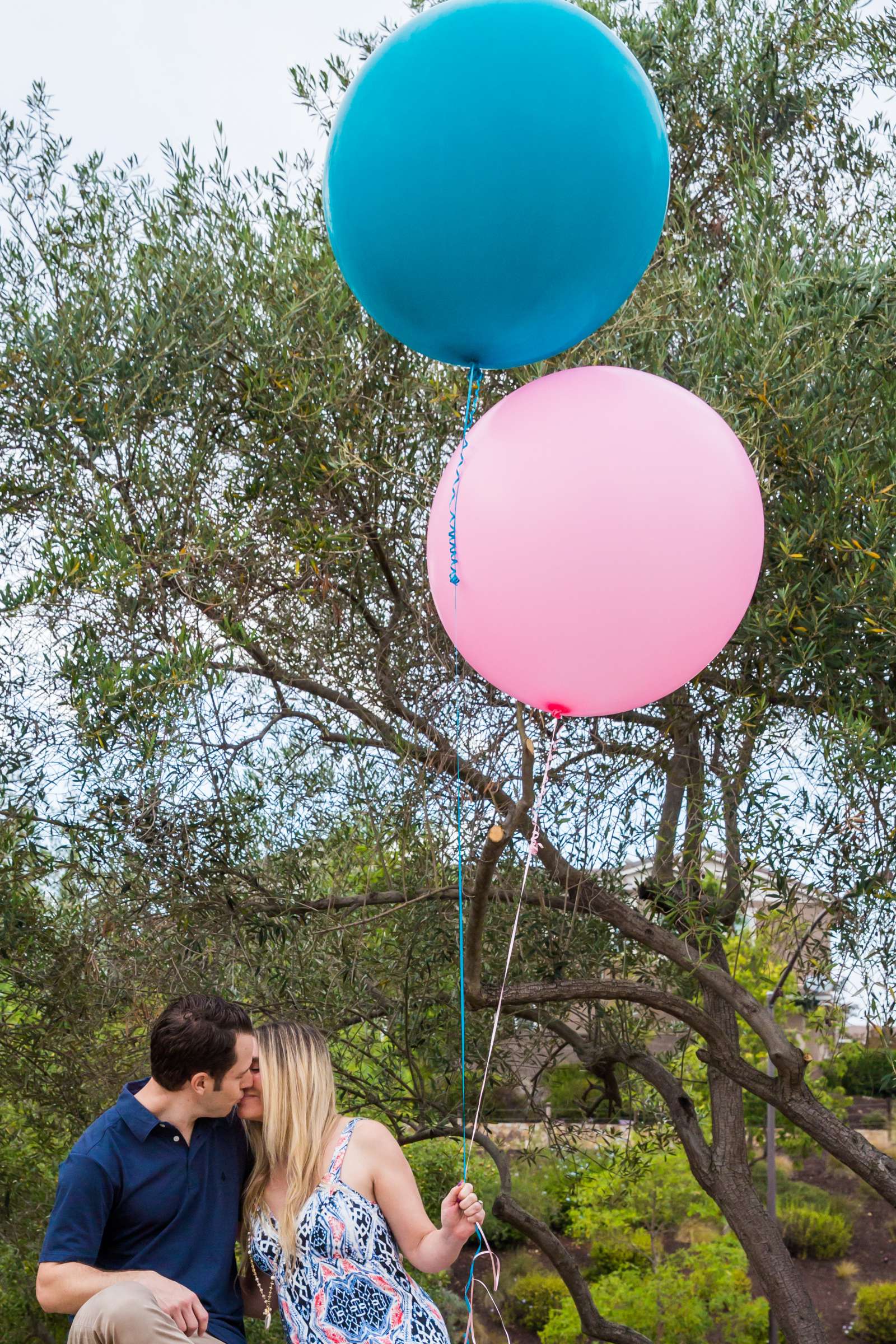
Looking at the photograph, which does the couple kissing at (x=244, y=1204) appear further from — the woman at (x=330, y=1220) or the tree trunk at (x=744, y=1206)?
the tree trunk at (x=744, y=1206)

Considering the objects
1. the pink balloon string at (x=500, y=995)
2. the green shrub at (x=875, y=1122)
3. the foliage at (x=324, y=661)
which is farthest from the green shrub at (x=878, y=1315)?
the pink balloon string at (x=500, y=995)

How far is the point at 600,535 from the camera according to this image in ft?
8.69

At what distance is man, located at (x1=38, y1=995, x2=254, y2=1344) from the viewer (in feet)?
A: 8.61

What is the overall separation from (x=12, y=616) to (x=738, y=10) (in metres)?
4.59

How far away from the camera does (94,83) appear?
5.05m

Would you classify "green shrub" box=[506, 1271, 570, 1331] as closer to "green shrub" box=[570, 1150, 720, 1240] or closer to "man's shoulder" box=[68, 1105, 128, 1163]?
"green shrub" box=[570, 1150, 720, 1240]

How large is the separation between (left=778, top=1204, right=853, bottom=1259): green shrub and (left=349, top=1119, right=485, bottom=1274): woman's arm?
11.2m

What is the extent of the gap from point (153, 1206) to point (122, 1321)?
396 millimetres

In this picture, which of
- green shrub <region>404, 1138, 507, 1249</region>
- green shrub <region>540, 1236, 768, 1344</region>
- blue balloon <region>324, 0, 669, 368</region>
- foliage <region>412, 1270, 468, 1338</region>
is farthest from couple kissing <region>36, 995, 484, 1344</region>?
green shrub <region>540, 1236, 768, 1344</region>

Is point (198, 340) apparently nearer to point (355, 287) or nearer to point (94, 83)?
point (94, 83)

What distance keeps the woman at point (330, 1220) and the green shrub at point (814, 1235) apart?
1121 cm

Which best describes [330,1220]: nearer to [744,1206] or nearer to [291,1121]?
[291,1121]

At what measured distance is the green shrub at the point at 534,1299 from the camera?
35.7 feet

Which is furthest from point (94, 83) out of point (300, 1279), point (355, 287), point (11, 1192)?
point (11, 1192)
